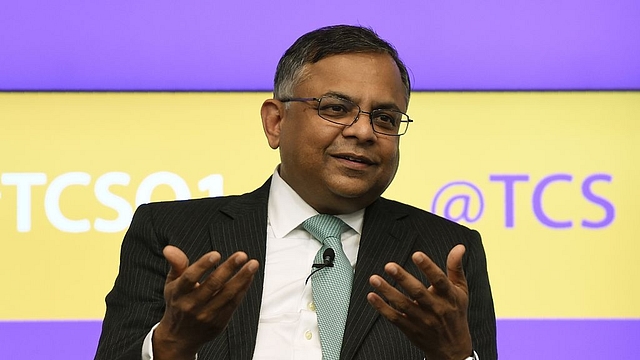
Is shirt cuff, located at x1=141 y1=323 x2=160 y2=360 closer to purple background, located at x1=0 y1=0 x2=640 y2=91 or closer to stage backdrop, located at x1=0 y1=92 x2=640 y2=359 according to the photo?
stage backdrop, located at x1=0 y1=92 x2=640 y2=359

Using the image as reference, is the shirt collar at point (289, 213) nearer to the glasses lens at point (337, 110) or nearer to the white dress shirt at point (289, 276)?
the white dress shirt at point (289, 276)

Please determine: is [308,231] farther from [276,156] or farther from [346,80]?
[276,156]

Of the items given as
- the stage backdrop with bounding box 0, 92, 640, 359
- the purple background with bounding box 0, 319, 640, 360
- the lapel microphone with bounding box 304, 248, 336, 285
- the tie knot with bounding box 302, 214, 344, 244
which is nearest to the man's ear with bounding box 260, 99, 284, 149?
the tie knot with bounding box 302, 214, 344, 244

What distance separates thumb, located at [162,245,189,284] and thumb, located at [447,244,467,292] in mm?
488

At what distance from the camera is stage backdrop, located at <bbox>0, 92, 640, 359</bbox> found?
9.89ft

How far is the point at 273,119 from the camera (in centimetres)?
252

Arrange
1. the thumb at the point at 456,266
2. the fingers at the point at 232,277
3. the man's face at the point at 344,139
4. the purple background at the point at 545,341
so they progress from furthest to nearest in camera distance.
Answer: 1. the purple background at the point at 545,341
2. the man's face at the point at 344,139
3. the thumb at the point at 456,266
4. the fingers at the point at 232,277

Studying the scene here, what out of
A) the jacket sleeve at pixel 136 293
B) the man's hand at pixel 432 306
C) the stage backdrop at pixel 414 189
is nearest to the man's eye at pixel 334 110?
the jacket sleeve at pixel 136 293

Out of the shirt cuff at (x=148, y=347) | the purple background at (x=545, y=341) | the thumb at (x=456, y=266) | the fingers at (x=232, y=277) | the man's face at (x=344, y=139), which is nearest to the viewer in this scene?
the fingers at (x=232, y=277)

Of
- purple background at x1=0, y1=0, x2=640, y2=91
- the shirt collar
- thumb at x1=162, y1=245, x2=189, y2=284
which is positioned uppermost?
purple background at x1=0, y1=0, x2=640, y2=91

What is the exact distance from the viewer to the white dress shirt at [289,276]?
7.39ft

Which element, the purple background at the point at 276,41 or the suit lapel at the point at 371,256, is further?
the purple background at the point at 276,41

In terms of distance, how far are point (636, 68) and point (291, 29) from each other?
3.46ft

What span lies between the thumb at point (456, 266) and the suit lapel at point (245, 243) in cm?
53
